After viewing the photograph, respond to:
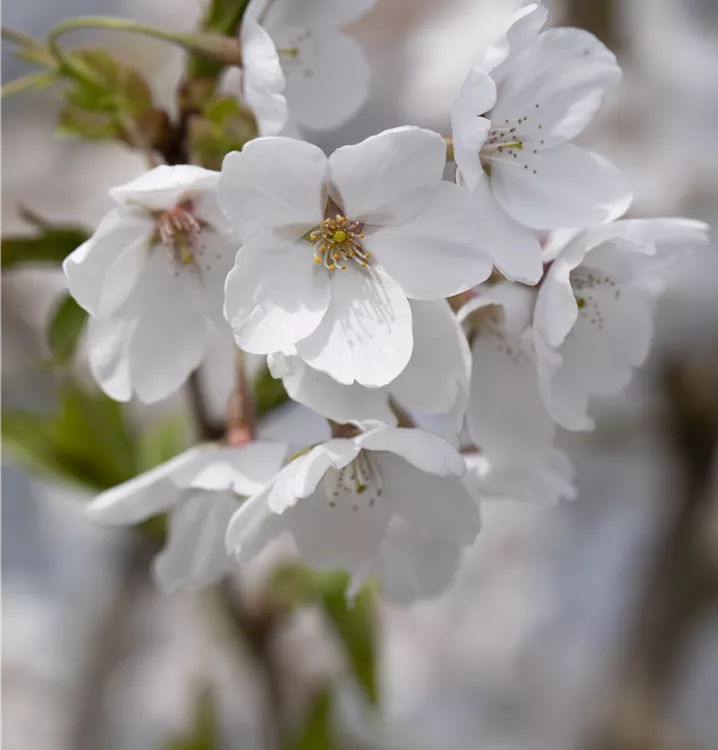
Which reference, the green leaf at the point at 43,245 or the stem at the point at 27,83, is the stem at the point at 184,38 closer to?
the stem at the point at 27,83

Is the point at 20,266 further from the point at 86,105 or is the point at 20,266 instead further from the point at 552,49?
the point at 552,49

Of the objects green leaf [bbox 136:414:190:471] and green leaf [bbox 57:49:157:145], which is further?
green leaf [bbox 136:414:190:471]

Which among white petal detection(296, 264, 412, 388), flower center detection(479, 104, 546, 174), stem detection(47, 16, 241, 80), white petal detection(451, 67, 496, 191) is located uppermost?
white petal detection(451, 67, 496, 191)

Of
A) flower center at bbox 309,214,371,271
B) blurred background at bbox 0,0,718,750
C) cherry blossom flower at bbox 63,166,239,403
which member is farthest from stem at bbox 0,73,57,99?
blurred background at bbox 0,0,718,750

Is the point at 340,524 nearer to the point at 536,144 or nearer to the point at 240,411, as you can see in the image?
the point at 240,411

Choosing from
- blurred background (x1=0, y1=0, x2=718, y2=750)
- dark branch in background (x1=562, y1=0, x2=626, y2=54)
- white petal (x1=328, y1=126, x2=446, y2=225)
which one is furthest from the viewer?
blurred background (x1=0, y1=0, x2=718, y2=750)

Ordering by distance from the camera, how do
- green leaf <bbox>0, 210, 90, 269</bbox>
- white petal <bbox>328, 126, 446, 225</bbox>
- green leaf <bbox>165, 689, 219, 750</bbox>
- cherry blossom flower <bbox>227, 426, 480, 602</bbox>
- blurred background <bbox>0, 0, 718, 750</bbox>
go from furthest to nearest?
1. blurred background <bbox>0, 0, 718, 750</bbox>
2. green leaf <bbox>165, 689, 219, 750</bbox>
3. green leaf <bbox>0, 210, 90, 269</bbox>
4. cherry blossom flower <bbox>227, 426, 480, 602</bbox>
5. white petal <bbox>328, 126, 446, 225</bbox>

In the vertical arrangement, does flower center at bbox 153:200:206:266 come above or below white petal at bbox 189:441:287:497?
above

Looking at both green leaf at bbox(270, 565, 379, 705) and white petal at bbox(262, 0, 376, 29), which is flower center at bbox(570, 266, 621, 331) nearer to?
white petal at bbox(262, 0, 376, 29)
